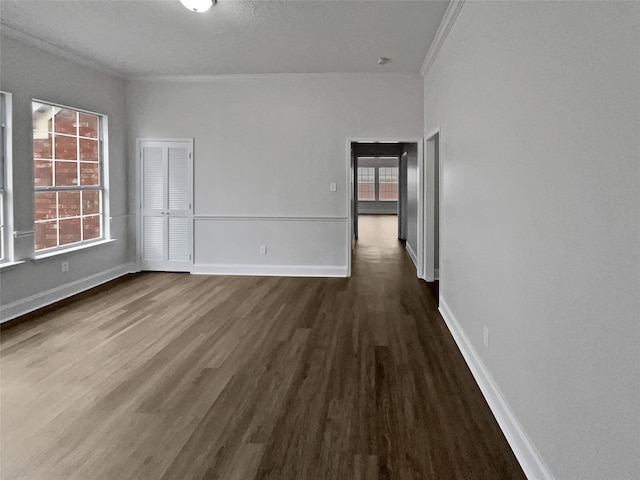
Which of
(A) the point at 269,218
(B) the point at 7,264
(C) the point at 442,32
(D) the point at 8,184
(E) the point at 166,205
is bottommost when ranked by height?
(B) the point at 7,264

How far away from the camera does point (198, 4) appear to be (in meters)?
4.09

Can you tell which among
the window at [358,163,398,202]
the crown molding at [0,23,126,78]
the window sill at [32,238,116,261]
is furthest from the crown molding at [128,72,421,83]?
the window at [358,163,398,202]

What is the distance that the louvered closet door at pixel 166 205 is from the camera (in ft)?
23.4

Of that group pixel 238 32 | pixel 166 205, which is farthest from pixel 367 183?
pixel 238 32

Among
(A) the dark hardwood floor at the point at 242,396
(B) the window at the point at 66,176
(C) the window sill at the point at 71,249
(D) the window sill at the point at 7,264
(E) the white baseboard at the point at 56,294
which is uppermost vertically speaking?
(B) the window at the point at 66,176

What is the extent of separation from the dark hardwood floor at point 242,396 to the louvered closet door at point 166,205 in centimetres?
192

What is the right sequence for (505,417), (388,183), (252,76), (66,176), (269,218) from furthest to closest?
(388,183)
(269,218)
(252,76)
(66,176)
(505,417)

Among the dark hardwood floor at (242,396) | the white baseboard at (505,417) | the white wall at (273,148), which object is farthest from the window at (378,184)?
the white baseboard at (505,417)

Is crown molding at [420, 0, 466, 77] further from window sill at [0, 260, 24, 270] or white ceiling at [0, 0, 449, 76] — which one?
window sill at [0, 260, 24, 270]

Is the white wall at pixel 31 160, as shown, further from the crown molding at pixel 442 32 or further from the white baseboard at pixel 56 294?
the crown molding at pixel 442 32

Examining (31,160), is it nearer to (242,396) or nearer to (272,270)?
(272,270)

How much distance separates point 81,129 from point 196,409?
4.52 metres

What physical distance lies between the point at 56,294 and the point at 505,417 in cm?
477

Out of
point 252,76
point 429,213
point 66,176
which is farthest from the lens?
point 252,76
